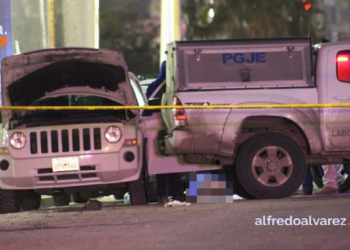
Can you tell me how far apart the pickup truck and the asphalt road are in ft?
2.03

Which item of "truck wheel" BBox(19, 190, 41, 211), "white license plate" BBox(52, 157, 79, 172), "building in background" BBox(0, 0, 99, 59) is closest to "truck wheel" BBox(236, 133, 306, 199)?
"white license plate" BBox(52, 157, 79, 172)

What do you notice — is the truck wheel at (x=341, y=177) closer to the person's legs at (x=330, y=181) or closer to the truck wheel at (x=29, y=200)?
the person's legs at (x=330, y=181)

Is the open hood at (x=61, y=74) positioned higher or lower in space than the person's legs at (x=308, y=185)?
higher

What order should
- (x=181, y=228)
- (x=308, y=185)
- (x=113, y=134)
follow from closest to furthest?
(x=181, y=228), (x=113, y=134), (x=308, y=185)

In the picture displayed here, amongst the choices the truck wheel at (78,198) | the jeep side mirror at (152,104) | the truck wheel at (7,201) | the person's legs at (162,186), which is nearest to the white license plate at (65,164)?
the truck wheel at (7,201)

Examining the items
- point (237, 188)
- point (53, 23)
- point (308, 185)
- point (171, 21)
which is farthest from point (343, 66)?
point (53, 23)

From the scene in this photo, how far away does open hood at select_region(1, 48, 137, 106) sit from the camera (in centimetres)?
1029

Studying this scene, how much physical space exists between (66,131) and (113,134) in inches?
23.7

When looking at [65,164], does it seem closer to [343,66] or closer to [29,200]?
[29,200]

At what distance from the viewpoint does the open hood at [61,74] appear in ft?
33.8

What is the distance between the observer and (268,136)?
10094 millimetres

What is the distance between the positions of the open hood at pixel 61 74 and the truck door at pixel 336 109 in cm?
263

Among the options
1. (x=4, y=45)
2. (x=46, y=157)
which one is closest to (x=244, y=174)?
(x=46, y=157)

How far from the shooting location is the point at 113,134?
984 centimetres
